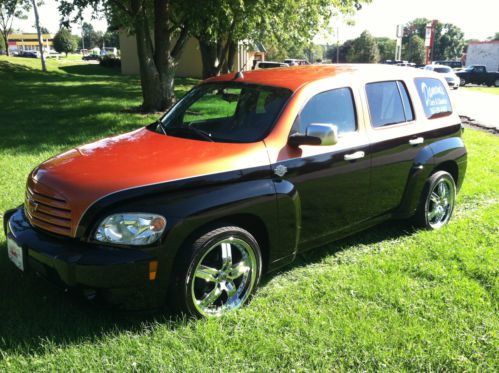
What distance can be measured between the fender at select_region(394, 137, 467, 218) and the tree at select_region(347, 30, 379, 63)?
74.3 m

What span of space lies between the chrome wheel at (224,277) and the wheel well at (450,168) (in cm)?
271

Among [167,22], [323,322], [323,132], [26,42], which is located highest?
[26,42]

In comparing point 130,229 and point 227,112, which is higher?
point 227,112

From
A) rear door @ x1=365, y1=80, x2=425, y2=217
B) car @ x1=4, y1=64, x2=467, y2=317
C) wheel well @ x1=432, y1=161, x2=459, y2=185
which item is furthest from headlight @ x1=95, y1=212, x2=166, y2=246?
wheel well @ x1=432, y1=161, x2=459, y2=185

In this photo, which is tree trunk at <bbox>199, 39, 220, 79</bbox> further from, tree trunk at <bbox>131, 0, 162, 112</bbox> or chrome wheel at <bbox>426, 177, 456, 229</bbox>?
chrome wheel at <bbox>426, 177, 456, 229</bbox>

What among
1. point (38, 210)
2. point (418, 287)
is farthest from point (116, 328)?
point (418, 287)

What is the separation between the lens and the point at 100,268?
9.48ft

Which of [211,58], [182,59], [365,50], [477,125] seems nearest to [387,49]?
[365,50]

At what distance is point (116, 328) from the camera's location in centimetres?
322

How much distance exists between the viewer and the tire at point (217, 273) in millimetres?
3168

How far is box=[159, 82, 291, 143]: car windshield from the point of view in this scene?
3.83 m

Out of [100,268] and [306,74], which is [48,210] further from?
[306,74]

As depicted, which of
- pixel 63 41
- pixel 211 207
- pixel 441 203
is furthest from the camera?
pixel 63 41

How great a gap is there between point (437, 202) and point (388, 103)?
1.36 meters
